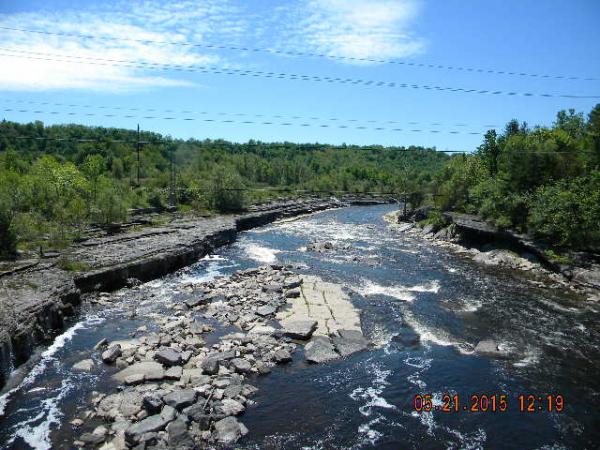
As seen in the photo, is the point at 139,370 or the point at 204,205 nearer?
the point at 139,370

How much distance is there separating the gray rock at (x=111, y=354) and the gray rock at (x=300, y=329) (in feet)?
27.5

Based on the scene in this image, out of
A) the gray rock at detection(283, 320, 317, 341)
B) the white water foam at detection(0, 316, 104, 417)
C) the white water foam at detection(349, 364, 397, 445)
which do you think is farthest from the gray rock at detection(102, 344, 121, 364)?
the white water foam at detection(349, 364, 397, 445)

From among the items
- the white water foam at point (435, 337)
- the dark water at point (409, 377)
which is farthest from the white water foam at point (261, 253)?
the white water foam at point (435, 337)

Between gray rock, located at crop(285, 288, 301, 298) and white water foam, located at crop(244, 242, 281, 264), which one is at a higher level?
gray rock, located at crop(285, 288, 301, 298)

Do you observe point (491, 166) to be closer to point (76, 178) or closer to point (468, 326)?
point (468, 326)

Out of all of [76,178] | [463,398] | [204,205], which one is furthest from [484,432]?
[204,205]

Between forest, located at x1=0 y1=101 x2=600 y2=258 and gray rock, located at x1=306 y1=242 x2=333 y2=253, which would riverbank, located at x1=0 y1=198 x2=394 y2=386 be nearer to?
forest, located at x1=0 y1=101 x2=600 y2=258

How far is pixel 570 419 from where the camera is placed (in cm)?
1677

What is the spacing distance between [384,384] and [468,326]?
9369 millimetres

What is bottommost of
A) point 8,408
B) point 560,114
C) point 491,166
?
point 8,408

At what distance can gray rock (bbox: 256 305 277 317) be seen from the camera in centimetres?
2670

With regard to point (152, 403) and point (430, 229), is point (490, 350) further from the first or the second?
point (430, 229)

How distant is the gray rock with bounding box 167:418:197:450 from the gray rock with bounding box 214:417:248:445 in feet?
3.09
